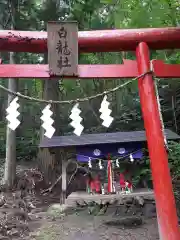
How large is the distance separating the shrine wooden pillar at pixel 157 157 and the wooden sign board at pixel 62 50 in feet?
2.84

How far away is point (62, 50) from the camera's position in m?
3.48

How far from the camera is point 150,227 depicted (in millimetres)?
6238

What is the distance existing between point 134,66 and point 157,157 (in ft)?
4.11

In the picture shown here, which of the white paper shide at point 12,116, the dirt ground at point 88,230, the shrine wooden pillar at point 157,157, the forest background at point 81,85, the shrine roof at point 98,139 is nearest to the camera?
the shrine wooden pillar at point 157,157

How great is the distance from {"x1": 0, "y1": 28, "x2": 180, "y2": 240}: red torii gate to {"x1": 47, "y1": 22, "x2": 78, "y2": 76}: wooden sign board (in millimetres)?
98

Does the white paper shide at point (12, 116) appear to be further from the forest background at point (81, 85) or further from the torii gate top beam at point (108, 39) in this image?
the forest background at point (81, 85)

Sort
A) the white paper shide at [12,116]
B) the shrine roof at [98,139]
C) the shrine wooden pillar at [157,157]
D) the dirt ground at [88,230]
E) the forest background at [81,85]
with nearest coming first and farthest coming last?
the shrine wooden pillar at [157,157]
the white paper shide at [12,116]
the dirt ground at [88,230]
the shrine roof at [98,139]
the forest background at [81,85]

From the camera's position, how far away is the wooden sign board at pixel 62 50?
11.3 feet

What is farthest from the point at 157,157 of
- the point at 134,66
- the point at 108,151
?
the point at 108,151

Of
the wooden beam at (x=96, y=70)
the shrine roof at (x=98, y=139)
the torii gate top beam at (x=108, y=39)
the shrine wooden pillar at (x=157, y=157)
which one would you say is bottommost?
the shrine wooden pillar at (x=157, y=157)

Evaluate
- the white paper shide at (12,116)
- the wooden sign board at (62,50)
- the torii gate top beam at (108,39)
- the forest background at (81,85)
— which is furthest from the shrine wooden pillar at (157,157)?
the white paper shide at (12,116)

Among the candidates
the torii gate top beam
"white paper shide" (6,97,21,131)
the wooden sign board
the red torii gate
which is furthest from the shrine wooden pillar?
"white paper shide" (6,97,21,131)

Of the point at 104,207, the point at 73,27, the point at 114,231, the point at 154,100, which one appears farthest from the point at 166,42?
the point at 104,207

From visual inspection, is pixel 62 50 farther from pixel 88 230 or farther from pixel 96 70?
pixel 88 230
